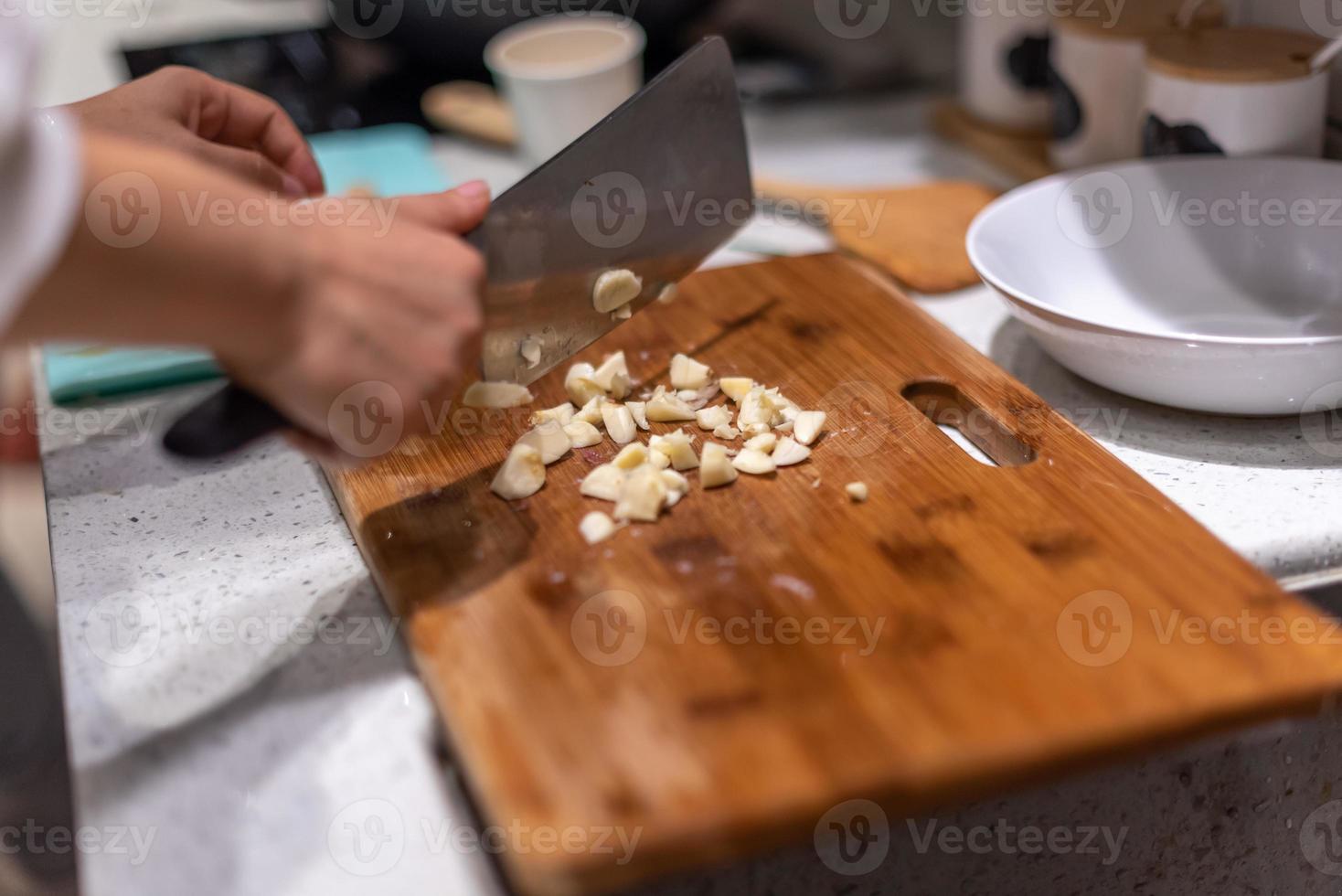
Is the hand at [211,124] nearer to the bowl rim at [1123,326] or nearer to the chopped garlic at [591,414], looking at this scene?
the chopped garlic at [591,414]

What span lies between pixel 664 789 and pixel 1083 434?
411 mm

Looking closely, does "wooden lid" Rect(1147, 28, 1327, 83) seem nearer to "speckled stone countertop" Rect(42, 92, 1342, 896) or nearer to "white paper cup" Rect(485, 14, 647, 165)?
"speckled stone countertop" Rect(42, 92, 1342, 896)

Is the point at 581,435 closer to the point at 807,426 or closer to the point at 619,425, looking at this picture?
the point at 619,425

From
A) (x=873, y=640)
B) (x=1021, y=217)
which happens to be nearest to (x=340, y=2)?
(x=1021, y=217)

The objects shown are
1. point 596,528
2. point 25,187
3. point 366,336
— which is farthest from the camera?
point 596,528

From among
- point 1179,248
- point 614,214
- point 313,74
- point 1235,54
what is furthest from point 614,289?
point 313,74

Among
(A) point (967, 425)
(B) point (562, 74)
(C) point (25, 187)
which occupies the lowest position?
(A) point (967, 425)

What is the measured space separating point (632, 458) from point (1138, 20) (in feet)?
2.58

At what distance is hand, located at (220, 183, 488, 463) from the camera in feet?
1.90

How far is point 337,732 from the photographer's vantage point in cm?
63

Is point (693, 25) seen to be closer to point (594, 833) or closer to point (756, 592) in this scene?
point (756, 592)

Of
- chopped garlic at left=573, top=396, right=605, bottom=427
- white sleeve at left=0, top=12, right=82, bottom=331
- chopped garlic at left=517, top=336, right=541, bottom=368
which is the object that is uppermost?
white sleeve at left=0, top=12, right=82, bottom=331

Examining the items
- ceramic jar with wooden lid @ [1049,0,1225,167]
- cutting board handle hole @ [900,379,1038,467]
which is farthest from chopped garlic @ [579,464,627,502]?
ceramic jar with wooden lid @ [1049,0,1225,167]

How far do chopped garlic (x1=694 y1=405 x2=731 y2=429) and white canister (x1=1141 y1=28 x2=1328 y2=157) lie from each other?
0.54m
